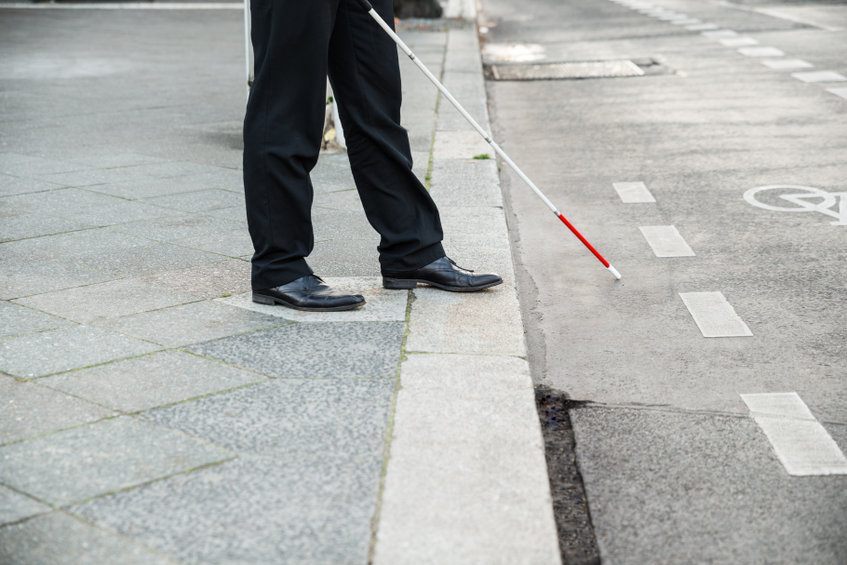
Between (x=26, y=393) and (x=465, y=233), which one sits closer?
(x=26, y=393)

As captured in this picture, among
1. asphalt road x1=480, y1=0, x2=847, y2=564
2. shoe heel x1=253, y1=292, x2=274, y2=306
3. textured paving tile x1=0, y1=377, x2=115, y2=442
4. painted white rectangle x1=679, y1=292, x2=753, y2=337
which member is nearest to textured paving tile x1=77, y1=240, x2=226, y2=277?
shoe heel x1=253, y1=292, x2=274, y2=306

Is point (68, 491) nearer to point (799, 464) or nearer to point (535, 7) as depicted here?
point (799, 464)

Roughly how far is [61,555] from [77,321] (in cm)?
156

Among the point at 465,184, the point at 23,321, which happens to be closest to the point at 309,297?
the point at 23,321

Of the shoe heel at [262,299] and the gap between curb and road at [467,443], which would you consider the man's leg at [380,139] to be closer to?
the gap between curb and road at [467,443]

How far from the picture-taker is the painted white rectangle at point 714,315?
3809 mm

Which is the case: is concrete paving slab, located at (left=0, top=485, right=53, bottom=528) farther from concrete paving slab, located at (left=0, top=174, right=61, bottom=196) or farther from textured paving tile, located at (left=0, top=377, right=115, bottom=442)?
concrete paving slab, located at (left=0, top=174, right=61, bottom=196)

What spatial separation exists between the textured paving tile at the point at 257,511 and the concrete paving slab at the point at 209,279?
1.51 m

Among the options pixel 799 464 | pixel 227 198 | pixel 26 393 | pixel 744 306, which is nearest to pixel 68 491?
pixel 26 393

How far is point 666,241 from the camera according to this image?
507 cm

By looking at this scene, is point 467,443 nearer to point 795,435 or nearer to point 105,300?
point 795,435

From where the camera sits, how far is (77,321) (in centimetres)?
354

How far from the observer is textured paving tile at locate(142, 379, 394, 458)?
2600mm

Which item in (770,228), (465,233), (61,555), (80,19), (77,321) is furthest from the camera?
(80,19)
